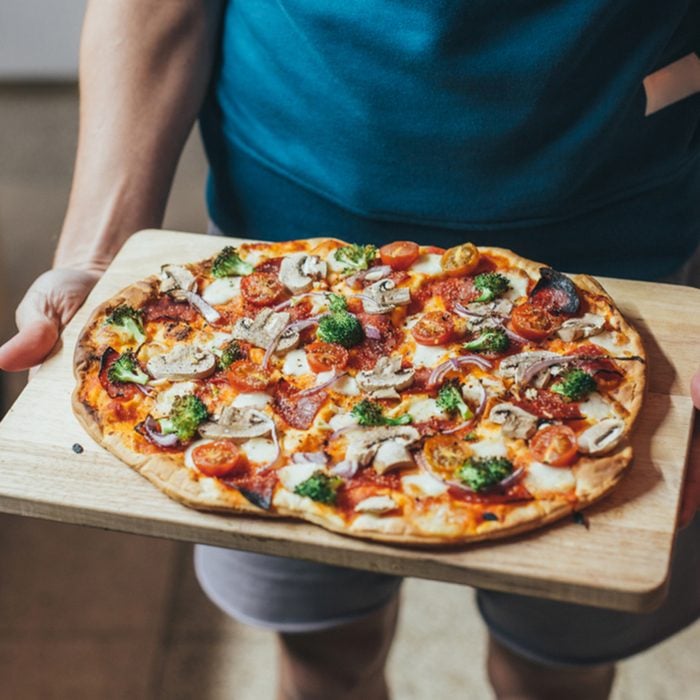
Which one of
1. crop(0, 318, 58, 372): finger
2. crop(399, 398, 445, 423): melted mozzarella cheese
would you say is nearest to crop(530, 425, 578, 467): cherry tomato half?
crop(399, 398, 445, 423): melted mozzarella cheese

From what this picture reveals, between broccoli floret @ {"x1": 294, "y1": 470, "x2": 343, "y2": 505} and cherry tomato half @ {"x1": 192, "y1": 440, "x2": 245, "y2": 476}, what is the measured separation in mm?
156

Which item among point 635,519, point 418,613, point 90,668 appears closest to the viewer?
point 635,519

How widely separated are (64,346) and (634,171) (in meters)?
1.50

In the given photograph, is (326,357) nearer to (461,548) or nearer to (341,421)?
(341,421)

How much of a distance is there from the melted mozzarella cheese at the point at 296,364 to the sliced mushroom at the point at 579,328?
2.00ft

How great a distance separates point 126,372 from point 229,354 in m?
0.24

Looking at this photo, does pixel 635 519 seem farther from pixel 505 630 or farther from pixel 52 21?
pixel 52 21

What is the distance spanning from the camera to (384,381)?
228 centimetres

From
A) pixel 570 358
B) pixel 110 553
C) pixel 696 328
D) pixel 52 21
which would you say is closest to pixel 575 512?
pixel 570 358

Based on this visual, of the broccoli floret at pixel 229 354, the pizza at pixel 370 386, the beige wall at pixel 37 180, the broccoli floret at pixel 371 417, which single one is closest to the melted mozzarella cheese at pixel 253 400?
the pizza at pixel 370 386

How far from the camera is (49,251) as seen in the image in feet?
20.1

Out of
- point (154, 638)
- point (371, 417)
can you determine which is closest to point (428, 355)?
point (371, 417)

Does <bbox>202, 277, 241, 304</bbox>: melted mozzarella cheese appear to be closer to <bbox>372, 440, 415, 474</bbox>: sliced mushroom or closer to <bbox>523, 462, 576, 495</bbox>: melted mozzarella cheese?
<bbox>372, 440, 415, 474</bbox>: sliced mushroom

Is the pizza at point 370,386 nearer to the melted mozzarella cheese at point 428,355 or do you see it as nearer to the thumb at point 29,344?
the melted mozzarella cheese at point 428,355
